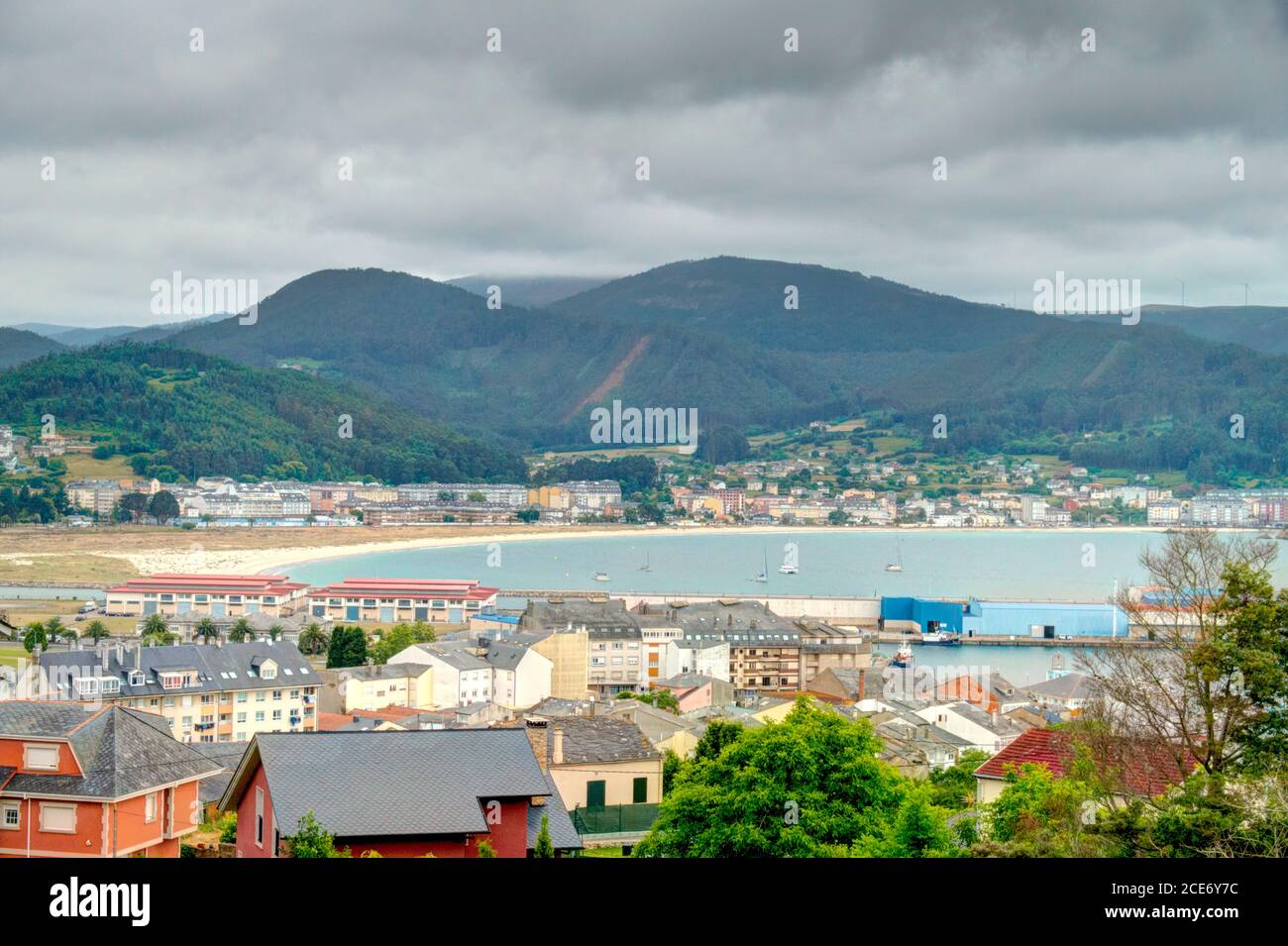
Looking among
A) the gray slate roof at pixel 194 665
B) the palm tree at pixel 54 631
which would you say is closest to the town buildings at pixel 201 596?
the palm tree at pixel 54 631

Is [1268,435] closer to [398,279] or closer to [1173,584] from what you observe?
[398,279]

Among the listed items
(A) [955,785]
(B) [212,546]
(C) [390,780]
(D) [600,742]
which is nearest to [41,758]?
(C) [390,780]

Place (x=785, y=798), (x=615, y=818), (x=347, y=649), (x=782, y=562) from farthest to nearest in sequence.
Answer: (x=782, y=562) → (x=347, y=649) → (x=615, y=818) → (x=785, y=798)

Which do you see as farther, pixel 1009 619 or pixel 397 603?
pixel 1009 619

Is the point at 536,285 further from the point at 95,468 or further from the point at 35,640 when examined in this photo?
the point at 35,640

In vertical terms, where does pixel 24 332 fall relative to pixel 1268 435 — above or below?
above

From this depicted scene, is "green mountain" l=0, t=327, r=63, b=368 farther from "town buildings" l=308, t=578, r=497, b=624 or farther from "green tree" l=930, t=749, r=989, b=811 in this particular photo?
"green tree" l=930, t=749, r=989, b=811
